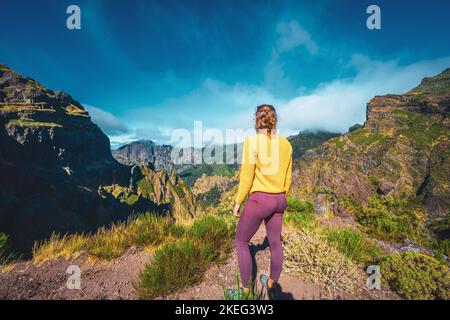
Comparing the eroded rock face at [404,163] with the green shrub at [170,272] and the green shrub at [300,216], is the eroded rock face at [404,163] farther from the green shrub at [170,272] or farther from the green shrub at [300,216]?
the green shrub at [170,272]

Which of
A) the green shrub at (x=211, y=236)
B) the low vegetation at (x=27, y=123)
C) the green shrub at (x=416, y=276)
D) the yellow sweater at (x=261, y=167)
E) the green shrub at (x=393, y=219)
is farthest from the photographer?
the low vegetation at (x=27, y=123)

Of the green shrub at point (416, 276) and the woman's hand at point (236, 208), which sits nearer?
the woman's hand at point (236, 208)

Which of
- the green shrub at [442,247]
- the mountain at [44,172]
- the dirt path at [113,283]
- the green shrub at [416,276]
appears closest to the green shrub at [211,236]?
the dirt path at [113,283]

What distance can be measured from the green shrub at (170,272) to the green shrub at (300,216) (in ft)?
11.5

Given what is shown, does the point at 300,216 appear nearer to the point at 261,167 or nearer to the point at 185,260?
the point at 185,260

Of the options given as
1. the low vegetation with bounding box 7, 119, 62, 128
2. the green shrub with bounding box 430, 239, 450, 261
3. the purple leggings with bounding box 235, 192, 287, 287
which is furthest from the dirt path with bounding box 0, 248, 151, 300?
the low vegetation with bounding box 7, 119, 62, 128

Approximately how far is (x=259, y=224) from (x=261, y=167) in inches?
33.5

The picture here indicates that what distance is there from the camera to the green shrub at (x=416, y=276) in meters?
3.76

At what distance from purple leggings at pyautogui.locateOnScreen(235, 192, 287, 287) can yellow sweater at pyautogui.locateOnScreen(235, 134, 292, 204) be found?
0.43ft

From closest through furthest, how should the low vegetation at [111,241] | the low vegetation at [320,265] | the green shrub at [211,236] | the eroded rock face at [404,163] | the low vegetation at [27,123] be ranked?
the low vegetation at [320,265], the green shrub at [211,236], the low vegetation at [111,241], the low vegetation at [27,123], the eroded rock face at [404,163]

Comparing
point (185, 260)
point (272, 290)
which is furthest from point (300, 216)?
point (185, 260)

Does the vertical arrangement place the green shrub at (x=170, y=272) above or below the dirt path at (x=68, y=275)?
above

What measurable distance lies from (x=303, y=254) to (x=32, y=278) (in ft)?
17.0

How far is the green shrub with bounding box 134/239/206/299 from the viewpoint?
382cm
